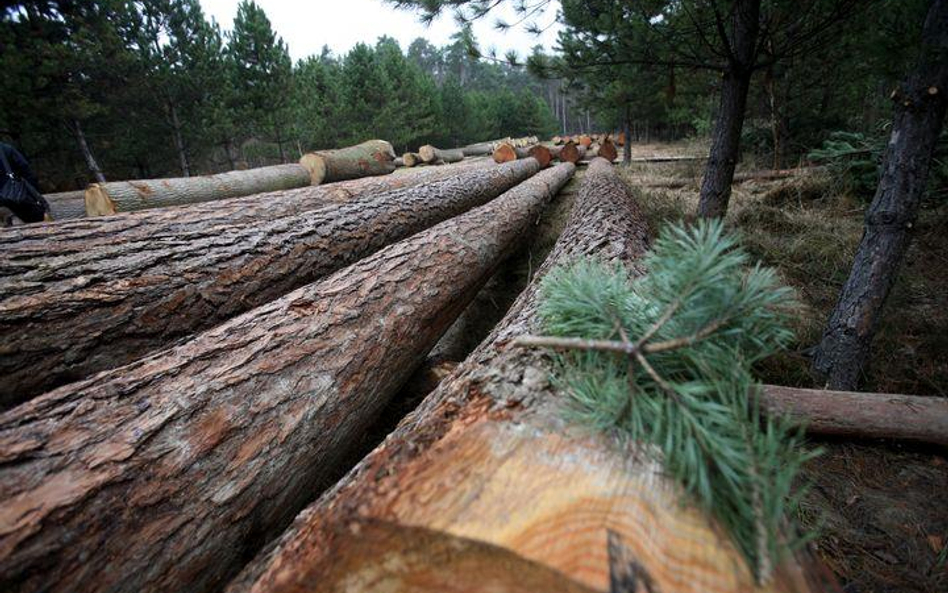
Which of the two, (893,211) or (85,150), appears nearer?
(893,211)

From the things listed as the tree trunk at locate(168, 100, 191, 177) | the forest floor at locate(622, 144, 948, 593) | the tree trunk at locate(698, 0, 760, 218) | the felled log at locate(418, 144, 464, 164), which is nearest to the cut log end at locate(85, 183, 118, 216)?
the forest floor at locate(622, 144, 948, 593)

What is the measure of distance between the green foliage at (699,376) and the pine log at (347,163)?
815 centimetres

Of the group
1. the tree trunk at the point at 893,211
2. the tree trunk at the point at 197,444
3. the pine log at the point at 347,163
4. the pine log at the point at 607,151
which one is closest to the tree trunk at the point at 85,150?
the pine log at the point at 347,163

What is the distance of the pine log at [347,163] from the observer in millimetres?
7828

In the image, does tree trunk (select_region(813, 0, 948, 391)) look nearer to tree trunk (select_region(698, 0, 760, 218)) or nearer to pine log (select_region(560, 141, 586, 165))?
tree trunk (select_region(698, 0, 760, 218))

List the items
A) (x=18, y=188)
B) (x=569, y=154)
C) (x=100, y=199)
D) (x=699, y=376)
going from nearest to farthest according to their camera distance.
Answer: (x=699, y=376)
(x=18, y=188)
(x=100, y=199)
(x=569, y=154)

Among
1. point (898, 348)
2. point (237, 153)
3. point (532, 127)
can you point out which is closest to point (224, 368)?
point (898, 348)

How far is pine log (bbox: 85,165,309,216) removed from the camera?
15.6 ft

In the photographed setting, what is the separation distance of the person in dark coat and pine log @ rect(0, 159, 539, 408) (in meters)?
3.21

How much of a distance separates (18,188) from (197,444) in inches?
214

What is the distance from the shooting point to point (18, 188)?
4.15m

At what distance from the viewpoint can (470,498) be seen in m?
0.65

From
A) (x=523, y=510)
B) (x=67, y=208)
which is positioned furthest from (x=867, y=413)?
(x=67, y=208)

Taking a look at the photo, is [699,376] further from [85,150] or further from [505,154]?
[85,150]
